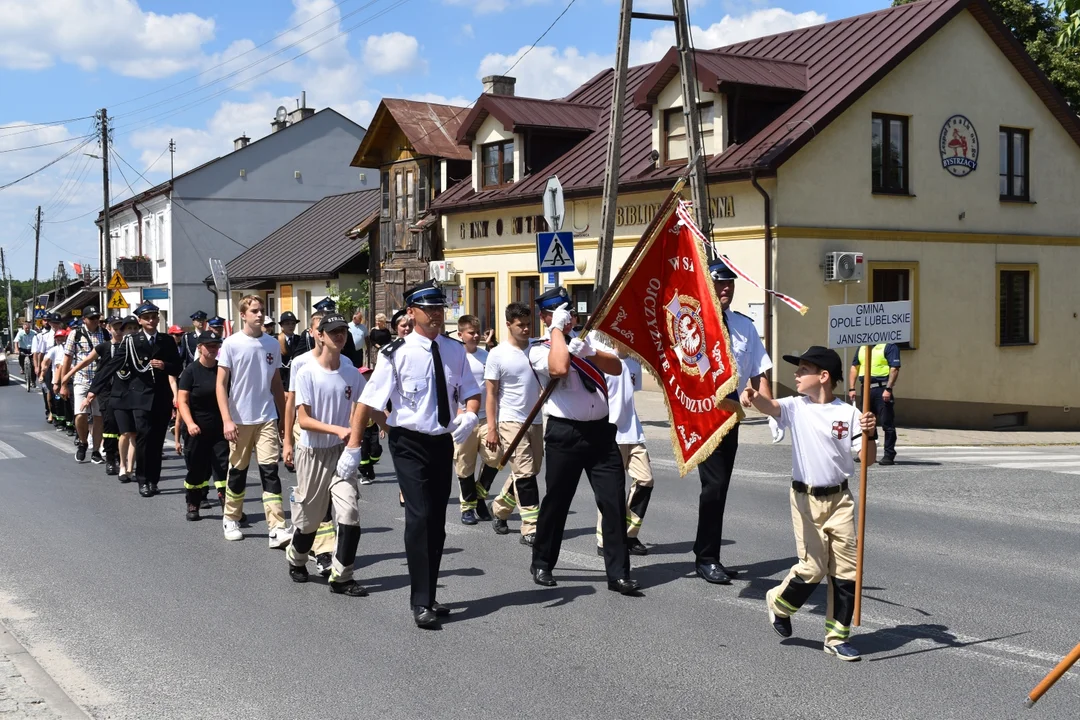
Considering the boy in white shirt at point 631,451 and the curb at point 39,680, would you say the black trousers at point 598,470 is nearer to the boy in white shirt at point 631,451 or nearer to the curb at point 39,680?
the boy in white shirt at point 631,451

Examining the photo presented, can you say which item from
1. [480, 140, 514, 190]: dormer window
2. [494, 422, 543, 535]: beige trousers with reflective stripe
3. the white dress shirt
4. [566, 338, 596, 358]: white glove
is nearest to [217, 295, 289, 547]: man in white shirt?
[494, 422, 543, 535]: beige trousers with reflective stripe

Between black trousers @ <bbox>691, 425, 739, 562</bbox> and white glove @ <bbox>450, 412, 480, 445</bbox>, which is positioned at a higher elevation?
white glove @ <bbox>450, 412, 480, 445</bbox>

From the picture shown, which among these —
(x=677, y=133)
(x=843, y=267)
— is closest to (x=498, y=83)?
(x=677, y=133)

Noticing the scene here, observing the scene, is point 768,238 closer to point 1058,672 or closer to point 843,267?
point 843,267

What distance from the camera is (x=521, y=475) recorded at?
9078 mm

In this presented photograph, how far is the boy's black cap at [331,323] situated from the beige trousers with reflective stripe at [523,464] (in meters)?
1.88

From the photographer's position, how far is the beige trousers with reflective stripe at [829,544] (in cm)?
591

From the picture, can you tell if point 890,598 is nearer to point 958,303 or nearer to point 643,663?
point 643,663

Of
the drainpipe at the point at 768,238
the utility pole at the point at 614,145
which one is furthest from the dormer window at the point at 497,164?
the utility pole at the point at 614,145

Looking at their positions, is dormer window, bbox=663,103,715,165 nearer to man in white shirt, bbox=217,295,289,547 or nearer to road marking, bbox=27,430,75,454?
road marking, bbox=27,430,75,454

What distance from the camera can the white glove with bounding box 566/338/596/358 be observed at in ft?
22.7

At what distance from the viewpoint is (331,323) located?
7.62 meters

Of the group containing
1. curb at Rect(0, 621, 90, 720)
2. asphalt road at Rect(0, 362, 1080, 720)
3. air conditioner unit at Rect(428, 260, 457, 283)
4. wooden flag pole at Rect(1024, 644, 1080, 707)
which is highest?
air conditioner unit at Rect(428, 260, 457, 283)

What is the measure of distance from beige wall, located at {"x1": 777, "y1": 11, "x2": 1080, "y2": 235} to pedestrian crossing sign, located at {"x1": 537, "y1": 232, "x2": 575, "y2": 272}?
545 centimetres
